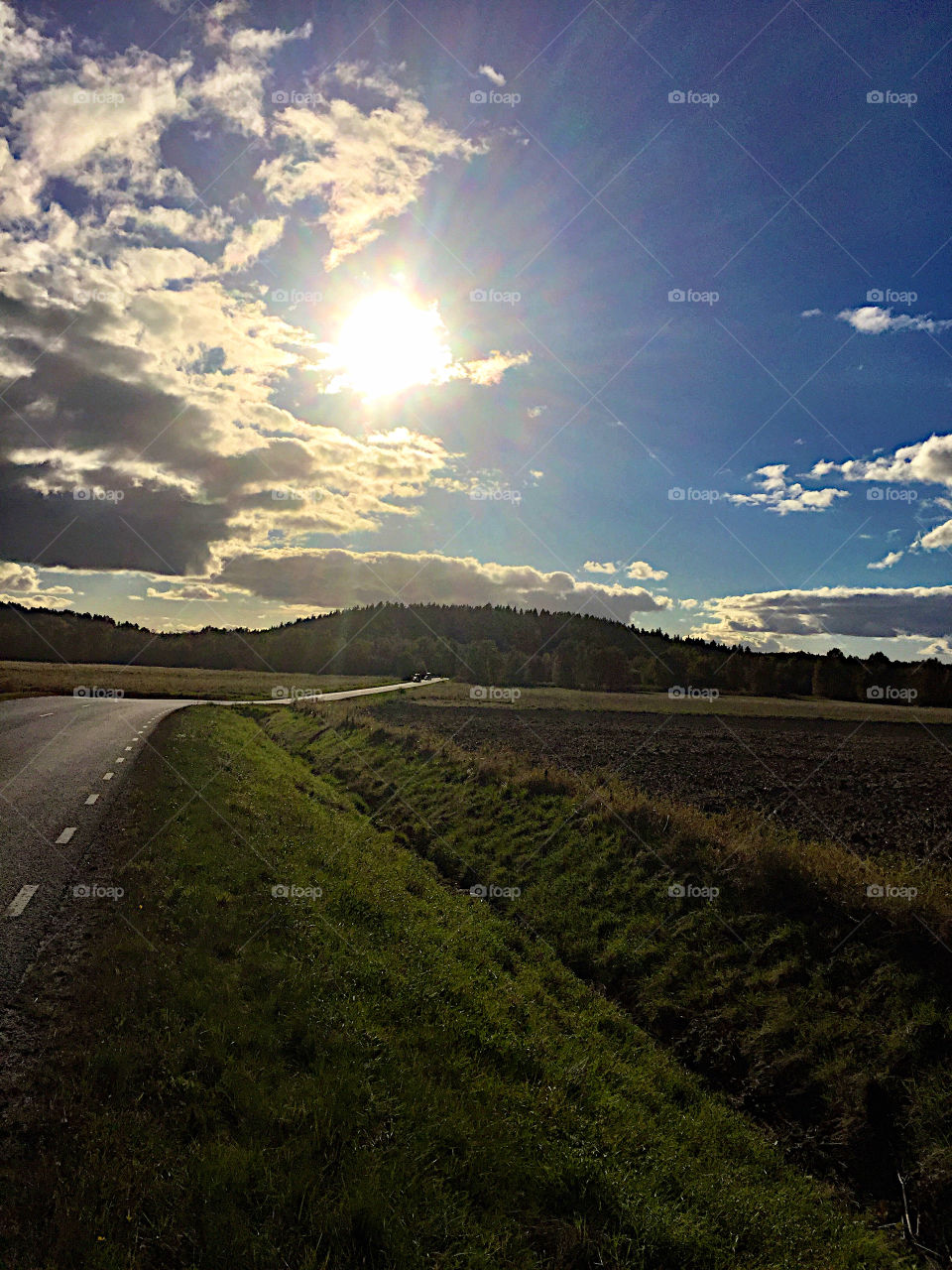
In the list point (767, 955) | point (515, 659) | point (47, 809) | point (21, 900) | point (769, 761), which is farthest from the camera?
point (515, 659)

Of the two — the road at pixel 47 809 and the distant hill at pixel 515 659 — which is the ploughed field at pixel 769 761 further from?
the distant hill at pixel 515 659

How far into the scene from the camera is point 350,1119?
6.31m

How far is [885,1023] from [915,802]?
1508 cm

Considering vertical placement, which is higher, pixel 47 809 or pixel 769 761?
pixel 769 761

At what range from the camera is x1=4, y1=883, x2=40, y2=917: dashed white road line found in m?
9.32

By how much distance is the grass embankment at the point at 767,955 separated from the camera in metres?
9.48

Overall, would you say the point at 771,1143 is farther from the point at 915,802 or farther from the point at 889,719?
the point at 889,719

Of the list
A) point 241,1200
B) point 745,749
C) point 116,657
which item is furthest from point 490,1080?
point 116,657

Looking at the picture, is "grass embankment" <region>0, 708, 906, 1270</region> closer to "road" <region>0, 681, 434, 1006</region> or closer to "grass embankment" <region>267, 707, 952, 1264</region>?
"road" <region>0, 681, 434, 1006</region>

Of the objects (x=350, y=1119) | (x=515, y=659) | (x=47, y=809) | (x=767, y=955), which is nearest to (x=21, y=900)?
(x=47, y=809)

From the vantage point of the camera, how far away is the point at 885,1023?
35.4ft

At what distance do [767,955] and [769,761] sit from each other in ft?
69.6

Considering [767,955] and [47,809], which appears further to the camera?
[47,809]

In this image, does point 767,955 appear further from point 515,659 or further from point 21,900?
point 515,659
